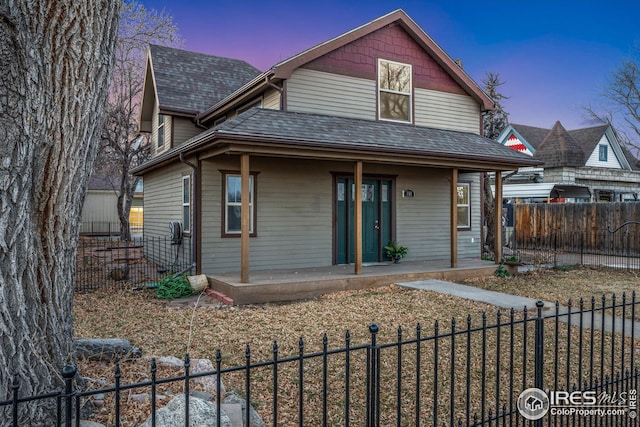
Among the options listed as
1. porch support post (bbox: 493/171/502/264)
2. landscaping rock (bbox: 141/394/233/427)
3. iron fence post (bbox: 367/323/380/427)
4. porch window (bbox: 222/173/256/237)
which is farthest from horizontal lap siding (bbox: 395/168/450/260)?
landscaping rock (bbox: 141/394/233/427)

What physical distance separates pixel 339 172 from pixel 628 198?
23804mm

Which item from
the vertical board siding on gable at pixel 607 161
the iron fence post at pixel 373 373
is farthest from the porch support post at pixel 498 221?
the vertical board siding on gable at pixel 607 161

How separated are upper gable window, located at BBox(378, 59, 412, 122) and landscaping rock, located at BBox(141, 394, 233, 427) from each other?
10694 mm

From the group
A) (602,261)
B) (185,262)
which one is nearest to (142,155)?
(185,262)

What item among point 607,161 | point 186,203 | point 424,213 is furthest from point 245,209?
point 607,161

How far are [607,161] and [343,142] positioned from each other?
22570 millimetres

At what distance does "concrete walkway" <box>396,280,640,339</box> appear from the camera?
21.9 feet

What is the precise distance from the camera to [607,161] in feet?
83.7

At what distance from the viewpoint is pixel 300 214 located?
11383 mm

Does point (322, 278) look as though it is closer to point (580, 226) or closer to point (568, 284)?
point (568, 284)

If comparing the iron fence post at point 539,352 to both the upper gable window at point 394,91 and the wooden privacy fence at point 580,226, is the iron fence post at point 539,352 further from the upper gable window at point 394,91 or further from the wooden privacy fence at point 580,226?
the wooden privacy fence at point 580,226

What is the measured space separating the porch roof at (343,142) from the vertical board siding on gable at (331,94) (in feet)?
1.20

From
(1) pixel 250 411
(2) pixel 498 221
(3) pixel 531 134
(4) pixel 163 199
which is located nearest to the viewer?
(1) pixel 250 411

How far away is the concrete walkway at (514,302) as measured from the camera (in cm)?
666
